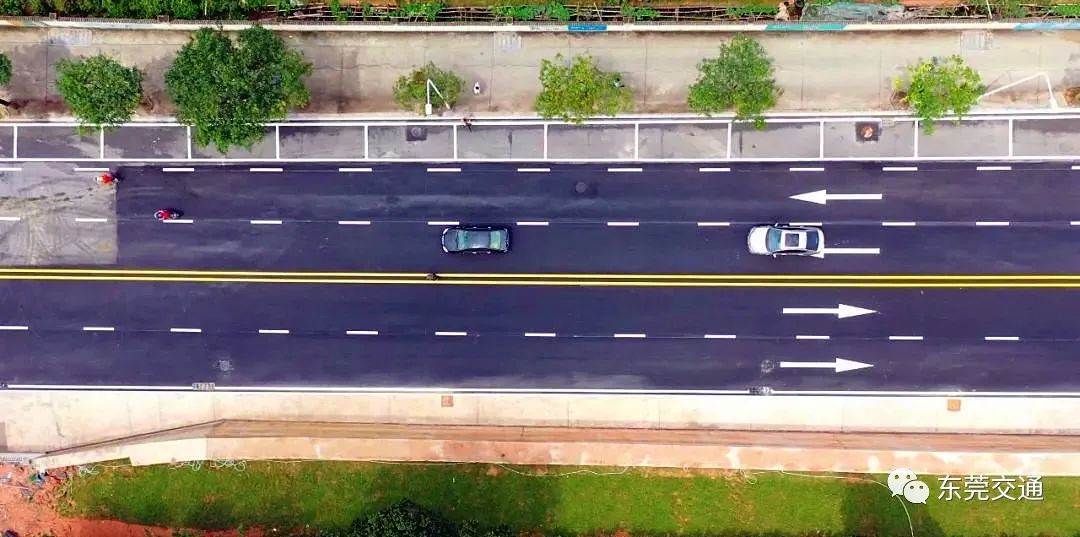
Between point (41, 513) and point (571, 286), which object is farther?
point (41, 513)

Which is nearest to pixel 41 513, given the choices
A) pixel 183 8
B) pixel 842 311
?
pixel 183 8

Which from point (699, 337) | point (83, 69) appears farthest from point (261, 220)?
point (699, 337)

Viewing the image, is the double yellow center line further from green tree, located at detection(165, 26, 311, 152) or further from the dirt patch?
the dirt patch

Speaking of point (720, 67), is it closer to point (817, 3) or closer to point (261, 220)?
point (817, 3)

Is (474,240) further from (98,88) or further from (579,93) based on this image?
(98,88)

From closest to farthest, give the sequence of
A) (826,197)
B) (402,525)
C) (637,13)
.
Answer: (402,525)
(637,13)
(826,197)

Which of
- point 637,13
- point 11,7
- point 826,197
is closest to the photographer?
point 637,13

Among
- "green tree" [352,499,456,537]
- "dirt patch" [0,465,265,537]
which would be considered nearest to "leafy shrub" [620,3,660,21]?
"green tree" [352,499,456,537]
